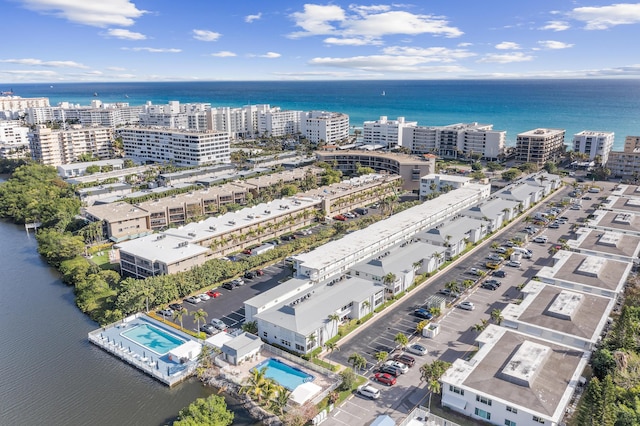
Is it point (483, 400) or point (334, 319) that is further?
point (334, 319)

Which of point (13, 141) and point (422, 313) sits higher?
point (13, 141)

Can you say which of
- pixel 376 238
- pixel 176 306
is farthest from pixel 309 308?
pixel 376 238

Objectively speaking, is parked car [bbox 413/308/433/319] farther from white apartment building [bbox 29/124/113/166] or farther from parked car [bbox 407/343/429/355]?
white apartment building [bbox 29/124/113/166]

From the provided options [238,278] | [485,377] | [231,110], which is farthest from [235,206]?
[231,110]

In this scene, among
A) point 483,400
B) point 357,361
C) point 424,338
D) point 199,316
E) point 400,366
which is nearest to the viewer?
point 483,400

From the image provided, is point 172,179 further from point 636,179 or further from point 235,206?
point 636,179

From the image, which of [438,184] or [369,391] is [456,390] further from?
[438,184]

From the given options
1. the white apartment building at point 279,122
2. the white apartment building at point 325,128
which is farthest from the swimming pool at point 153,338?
the white apartment building at point 279,122
